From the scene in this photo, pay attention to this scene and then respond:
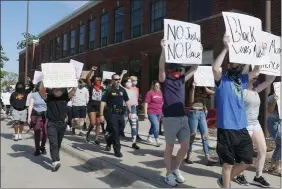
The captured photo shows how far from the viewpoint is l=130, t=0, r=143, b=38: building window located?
2394cm

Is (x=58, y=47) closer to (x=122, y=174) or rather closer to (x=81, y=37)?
(x=81, y=37)

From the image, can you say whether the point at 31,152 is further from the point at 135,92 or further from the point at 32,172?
the point at 135,92

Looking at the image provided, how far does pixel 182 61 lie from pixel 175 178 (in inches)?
74.0

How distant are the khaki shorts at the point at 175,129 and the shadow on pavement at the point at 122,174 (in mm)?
735

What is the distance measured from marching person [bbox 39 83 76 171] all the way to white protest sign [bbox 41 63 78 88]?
19 centimetres

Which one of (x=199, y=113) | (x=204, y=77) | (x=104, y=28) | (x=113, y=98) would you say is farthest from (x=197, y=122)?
(x=104, y=28)

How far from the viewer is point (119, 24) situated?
27.0 metres

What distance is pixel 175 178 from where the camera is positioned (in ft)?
20.5

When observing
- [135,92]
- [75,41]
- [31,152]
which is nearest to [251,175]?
[135,92]

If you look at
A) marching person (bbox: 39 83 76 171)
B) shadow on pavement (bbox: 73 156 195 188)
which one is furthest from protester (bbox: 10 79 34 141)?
shadow on pavement (bbox: 73 156 195 188)

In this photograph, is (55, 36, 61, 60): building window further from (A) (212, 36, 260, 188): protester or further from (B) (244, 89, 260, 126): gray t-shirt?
(A) (212, 36, 260, 188): protester

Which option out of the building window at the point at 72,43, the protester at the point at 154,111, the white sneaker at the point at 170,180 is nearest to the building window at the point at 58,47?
the building window at the point at 72,43

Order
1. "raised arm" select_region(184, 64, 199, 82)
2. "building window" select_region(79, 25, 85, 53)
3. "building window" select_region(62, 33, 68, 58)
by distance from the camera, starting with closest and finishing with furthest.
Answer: "raised arm" select_region(184, 64, 199, 82)
"building window" select_region(79, 25, 85, 53)
"building window" select_region(62, 33, 68, 58)

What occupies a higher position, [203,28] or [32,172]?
[203,28]
